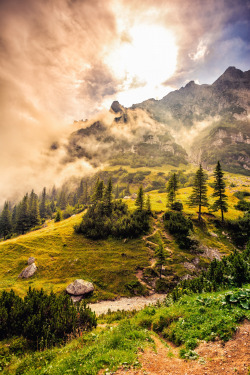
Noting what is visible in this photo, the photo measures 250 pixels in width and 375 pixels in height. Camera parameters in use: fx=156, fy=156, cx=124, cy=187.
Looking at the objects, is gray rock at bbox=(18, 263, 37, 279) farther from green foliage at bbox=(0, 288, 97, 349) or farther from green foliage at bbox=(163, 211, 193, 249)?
green foliage at bbox=(163, 211, 193, 249)

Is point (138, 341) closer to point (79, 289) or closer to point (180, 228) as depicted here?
point (79, 289)

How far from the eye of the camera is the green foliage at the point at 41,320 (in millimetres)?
13203

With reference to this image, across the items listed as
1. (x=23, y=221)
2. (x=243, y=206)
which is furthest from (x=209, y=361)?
(x=23, y=221)

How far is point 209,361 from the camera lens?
6.81 meters

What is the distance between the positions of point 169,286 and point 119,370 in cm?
3495

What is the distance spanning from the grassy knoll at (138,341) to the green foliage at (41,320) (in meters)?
1.31

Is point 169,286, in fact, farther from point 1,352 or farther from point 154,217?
point 1,352

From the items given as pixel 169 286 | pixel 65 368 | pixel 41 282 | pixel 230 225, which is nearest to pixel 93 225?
pixel 41 282

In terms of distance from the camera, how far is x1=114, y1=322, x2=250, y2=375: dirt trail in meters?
6.14

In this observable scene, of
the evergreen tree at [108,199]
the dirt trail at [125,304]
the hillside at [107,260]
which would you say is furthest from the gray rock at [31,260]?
the evergreen tree at [108,199]

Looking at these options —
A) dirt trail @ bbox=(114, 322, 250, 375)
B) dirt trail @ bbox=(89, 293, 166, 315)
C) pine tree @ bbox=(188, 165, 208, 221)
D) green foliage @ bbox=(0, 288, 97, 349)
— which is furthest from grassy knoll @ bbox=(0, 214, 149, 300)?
dirt trail @ bbox=(114, 322, 250, 375)

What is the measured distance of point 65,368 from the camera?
7852 millimetres

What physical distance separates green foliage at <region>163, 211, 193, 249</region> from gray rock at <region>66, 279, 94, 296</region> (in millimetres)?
28528

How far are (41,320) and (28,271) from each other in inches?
1305
